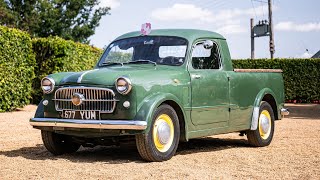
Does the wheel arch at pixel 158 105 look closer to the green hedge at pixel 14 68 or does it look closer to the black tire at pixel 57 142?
the black tire at pixel 57 142

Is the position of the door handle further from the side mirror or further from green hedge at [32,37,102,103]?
green hedge at [32,37,102,103]

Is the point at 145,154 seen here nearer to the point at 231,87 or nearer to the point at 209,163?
the point at 209,163

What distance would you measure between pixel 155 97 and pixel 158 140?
0.55 meters

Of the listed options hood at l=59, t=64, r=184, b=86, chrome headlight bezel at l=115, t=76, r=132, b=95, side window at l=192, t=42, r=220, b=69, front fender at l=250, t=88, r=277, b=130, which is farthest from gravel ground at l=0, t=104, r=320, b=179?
side window at l=192, t=42, r=220, b=69

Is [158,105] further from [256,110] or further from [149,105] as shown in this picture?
[256,110]

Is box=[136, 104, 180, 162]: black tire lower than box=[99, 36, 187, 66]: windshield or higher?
lower

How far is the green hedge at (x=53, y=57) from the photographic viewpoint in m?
19.1

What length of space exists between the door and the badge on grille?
1.53 metres

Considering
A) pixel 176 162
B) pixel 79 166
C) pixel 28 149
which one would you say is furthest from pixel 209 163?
pixel 28 149

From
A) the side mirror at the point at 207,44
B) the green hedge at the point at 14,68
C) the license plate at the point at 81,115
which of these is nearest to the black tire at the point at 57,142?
the license plate at the point at 81,115

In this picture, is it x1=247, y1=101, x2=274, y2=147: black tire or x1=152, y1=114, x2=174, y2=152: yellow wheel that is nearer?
x1=152, y1=114, x2=174, y2=152: yellow wheel

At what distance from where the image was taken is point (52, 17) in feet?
134

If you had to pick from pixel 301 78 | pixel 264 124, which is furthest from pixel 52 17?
pixel 264 124

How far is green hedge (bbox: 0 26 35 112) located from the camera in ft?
53.2
